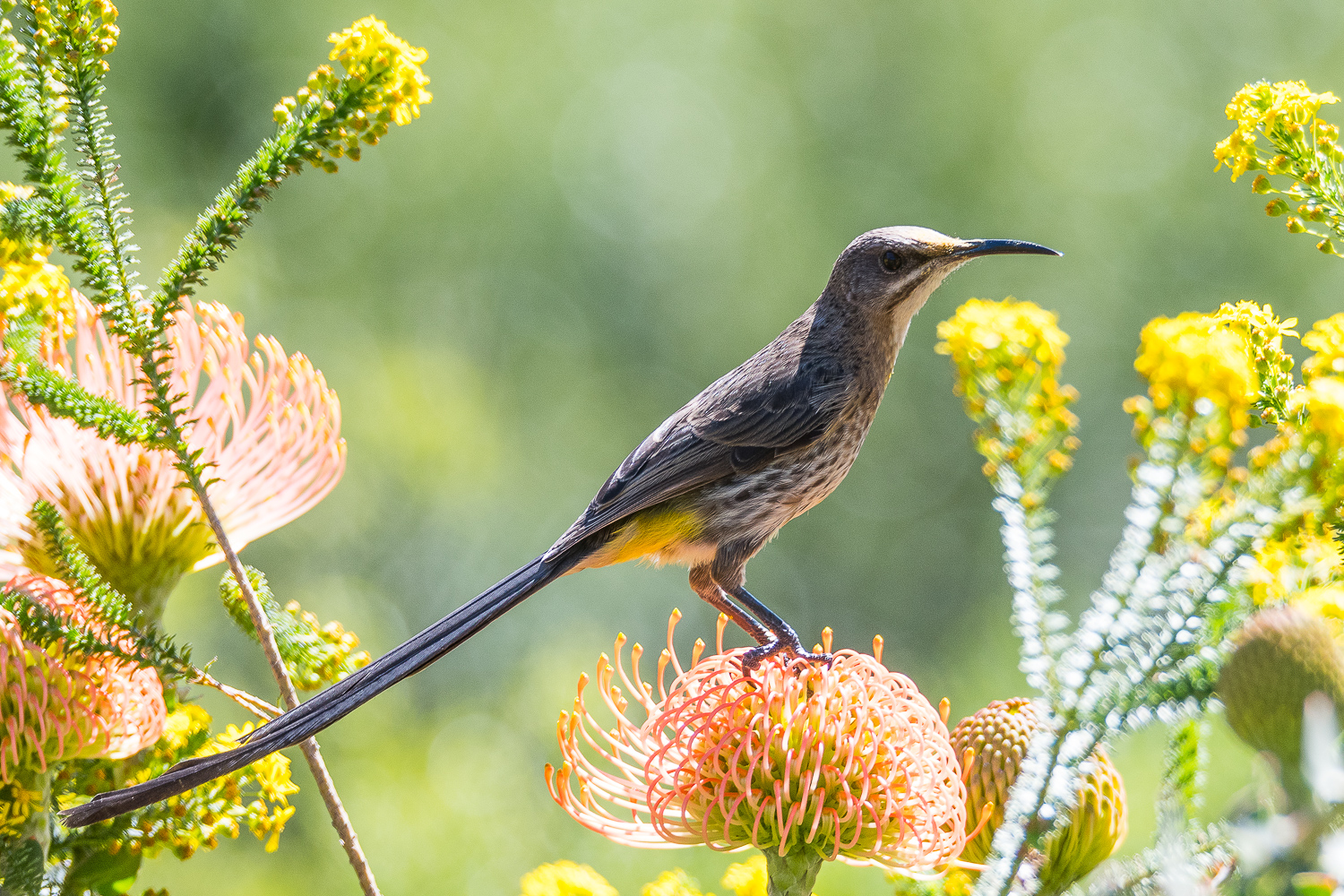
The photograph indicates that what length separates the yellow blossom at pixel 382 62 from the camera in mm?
1478

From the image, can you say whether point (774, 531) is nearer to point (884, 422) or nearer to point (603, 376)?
point (603, 376)

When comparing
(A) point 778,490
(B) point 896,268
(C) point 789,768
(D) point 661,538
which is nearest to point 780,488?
(A) point 778,490

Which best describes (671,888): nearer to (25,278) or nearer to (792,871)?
(792,871)

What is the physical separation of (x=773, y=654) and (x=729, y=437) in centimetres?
98

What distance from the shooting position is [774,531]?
2.72 m

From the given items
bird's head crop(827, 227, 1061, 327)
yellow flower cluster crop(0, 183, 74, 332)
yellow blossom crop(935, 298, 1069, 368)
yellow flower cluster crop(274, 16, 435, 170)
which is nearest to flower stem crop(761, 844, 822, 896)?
yellow blossom crop(935, 298, 1069, 368)

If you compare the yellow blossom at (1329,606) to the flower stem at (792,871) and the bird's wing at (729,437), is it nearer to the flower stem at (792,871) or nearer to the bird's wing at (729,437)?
the flower stem at (792,871)

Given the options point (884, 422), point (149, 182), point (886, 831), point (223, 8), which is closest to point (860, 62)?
point (884, 422)

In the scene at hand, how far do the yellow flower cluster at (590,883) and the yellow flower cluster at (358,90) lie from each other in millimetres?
954

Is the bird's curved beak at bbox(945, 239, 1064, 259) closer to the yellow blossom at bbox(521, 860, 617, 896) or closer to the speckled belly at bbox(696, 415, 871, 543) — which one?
the speckled belly at bbox(696, 415, 871, 543)

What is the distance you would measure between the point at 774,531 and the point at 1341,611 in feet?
5.26

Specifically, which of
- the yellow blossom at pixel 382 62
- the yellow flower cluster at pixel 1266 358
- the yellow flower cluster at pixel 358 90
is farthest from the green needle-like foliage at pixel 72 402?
the yellow flower cluster at pixel 1266 358

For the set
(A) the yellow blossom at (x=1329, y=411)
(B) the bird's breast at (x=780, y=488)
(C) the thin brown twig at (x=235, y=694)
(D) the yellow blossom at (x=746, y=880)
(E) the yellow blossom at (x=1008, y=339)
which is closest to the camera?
(A) the yellow blossom at (x=1329, y=411)

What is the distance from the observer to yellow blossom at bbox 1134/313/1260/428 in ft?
3.18
